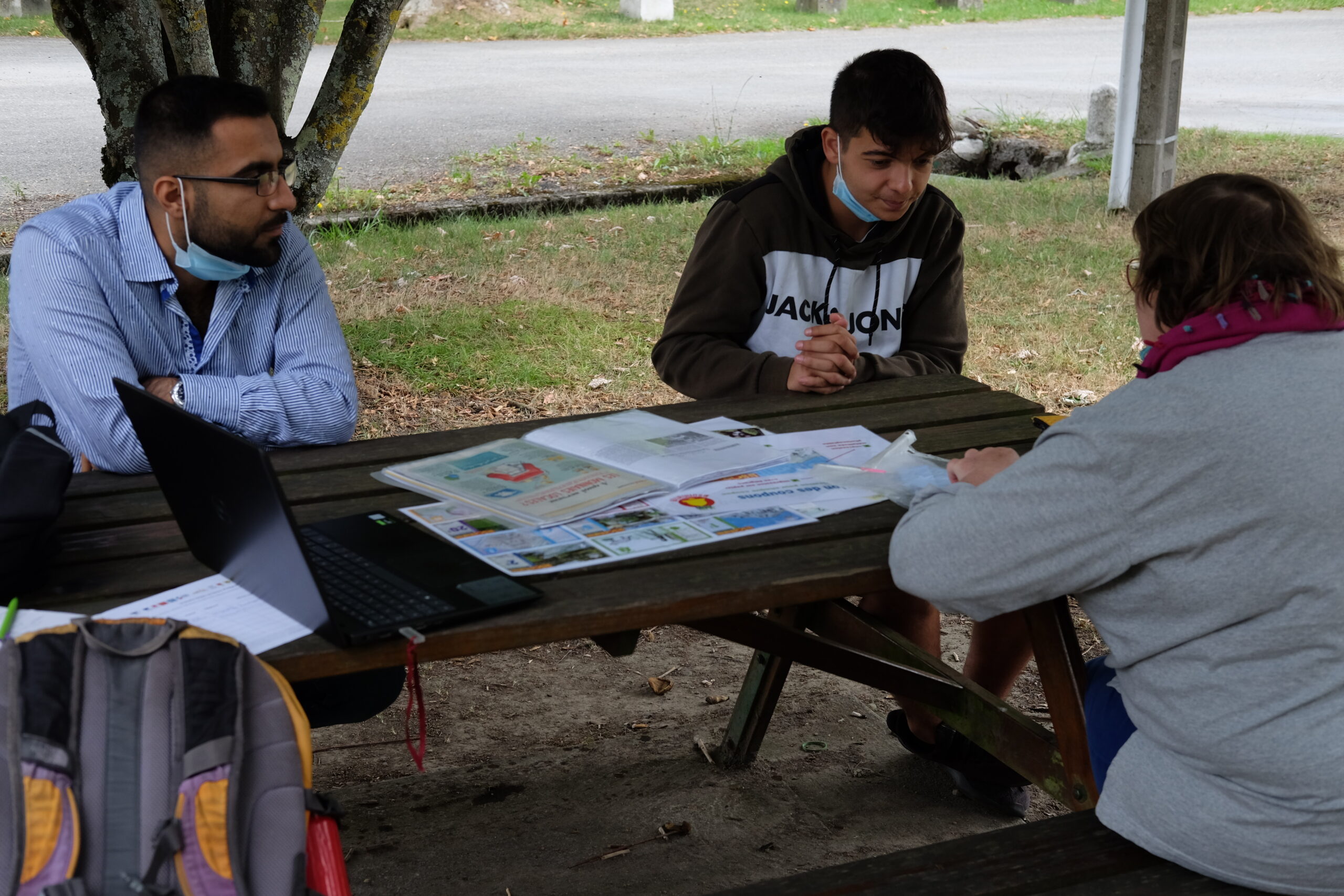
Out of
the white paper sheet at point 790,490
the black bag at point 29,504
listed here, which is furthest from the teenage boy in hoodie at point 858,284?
the black bag at point 29,504

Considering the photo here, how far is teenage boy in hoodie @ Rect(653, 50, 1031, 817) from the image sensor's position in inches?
111

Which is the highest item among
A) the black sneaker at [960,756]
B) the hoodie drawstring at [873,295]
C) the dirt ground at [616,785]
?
the hoodie drawstring at [873,295]

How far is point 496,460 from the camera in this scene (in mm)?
2238

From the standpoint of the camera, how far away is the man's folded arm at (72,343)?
2.35m

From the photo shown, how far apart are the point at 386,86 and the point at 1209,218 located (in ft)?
39.6

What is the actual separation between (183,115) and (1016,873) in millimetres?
2073

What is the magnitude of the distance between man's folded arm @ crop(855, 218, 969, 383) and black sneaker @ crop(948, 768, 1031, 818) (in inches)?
37.4

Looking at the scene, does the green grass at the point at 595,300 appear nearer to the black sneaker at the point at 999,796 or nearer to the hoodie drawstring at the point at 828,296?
the hoodie drawstring at the point at 828,296

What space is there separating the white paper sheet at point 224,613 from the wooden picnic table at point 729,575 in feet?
0.10

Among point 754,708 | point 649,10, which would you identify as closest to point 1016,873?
point 754,708

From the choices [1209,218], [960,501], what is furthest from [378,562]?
[1209,218]

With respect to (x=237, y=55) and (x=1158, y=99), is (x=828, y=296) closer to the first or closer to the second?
(x=237, y=55)

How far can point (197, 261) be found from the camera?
8.66 ft

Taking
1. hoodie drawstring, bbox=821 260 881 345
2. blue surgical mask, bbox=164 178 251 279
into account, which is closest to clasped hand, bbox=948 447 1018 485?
hoodie drawstring, bbox=821 260 881 345
